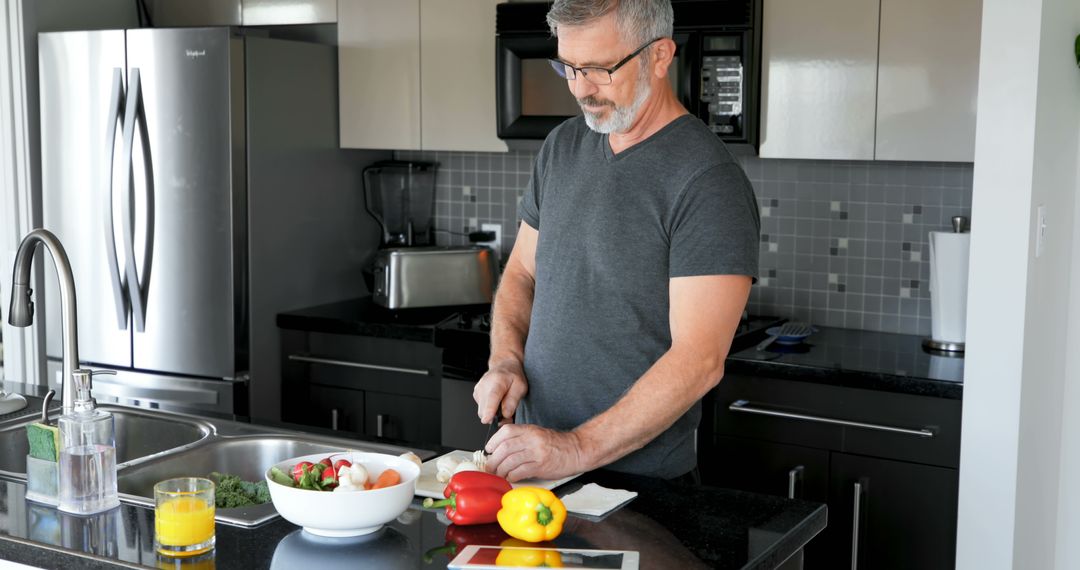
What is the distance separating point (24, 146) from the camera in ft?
12.6

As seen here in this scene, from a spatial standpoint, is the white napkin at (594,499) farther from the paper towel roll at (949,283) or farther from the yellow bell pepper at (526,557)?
the paper towel roll at (949,283)

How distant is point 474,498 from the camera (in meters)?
1.64

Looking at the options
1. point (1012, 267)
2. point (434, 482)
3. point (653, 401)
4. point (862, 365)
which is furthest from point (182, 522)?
point (862, 365)

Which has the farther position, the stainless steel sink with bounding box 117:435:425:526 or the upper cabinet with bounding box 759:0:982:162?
the upper cabinet with bounding box 759:0:982:162

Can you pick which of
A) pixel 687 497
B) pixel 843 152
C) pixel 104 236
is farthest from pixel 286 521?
pixel 104 236

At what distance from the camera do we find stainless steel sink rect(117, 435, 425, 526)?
1.98 meters

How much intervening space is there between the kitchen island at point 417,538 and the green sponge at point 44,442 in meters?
0.08

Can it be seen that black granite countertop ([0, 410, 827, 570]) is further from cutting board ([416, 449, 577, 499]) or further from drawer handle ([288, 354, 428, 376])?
drawer handle ([288, 354, 428, 376])

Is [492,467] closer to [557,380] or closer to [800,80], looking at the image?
[557,380]

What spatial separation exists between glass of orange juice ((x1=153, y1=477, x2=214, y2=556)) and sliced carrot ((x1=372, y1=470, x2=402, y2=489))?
230mm

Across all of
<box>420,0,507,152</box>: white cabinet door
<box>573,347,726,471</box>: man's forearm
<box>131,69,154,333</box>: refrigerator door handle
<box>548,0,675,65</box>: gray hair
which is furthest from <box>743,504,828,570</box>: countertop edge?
<box>131,69,154,333</box>: refrigerator door handle

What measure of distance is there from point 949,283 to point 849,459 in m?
0.57

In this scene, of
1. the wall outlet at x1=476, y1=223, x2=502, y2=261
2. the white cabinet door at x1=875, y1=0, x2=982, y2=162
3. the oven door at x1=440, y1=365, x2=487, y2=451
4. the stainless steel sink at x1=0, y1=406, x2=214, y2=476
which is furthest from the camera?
the wall outlet at x1=476, y1=223, x2=502, y2=261

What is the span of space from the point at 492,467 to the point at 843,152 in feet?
5.68
